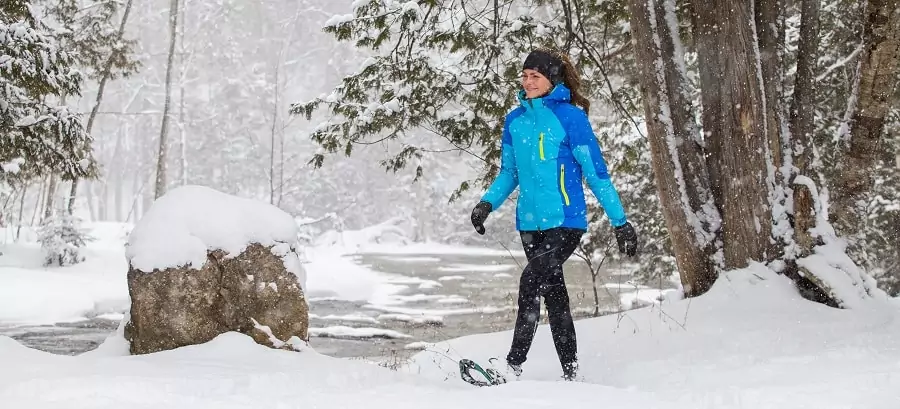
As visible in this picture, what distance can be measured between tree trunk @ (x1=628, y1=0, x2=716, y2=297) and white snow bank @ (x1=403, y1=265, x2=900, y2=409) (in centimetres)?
38

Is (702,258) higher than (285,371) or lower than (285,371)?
higher

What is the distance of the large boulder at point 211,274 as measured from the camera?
4645 millimetres

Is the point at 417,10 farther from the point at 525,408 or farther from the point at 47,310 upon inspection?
the point at 47,310

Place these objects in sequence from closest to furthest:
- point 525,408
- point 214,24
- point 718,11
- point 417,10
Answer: point 525,408 < point 718,11 < point 417,10 < point 214,24

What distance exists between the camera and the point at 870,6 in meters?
5.79

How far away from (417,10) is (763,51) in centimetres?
301

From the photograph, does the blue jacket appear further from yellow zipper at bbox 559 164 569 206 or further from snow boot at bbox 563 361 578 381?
snow boot at bbox 563 361 578 381

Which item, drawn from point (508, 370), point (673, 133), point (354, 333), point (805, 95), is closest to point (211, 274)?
point (508, 370)

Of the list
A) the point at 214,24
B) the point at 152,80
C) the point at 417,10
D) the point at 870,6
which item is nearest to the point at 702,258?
the point at 870,6

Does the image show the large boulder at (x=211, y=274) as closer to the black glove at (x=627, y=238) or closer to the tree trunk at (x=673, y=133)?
the black glove at (x=627, y=238)

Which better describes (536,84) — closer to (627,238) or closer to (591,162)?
(591,162)

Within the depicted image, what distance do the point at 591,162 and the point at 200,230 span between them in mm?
2787

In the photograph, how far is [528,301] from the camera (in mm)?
3691

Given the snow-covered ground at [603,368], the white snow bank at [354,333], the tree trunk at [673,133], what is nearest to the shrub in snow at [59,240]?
the white snow bank at [354,333]
